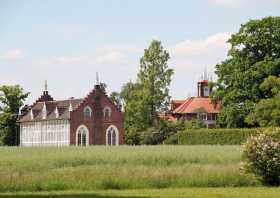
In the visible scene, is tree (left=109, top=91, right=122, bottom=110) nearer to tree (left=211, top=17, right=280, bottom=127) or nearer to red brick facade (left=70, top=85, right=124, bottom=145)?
red brick facade (left=70, top=85, right=124, bottom=145)

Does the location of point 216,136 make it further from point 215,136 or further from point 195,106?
point 195,106

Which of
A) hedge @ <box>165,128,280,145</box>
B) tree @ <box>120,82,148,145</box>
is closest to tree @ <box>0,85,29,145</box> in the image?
tree @ <box>120,82,148,145</box>

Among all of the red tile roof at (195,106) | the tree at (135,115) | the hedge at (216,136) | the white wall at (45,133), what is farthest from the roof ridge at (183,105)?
the hedge at (216,136)

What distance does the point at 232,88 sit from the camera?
3172 inches

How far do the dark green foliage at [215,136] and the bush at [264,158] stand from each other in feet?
134

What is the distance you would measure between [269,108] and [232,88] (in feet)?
40.6

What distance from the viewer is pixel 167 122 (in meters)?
97.6

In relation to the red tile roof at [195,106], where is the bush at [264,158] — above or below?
below

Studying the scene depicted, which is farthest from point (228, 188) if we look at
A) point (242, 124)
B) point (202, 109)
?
point (202, 109)

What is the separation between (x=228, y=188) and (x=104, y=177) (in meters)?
4.71

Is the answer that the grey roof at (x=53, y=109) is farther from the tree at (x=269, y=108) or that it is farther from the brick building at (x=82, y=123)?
the tree at (x=269, y=108)

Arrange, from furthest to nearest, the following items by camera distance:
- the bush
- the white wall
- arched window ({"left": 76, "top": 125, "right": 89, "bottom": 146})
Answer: the white wall → arched window ({"left": 76, "top": 125, "right": 89, "bottom": 146}) → the bush

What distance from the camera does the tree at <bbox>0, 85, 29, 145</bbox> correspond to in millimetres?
112625

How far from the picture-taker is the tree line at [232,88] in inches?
2918
